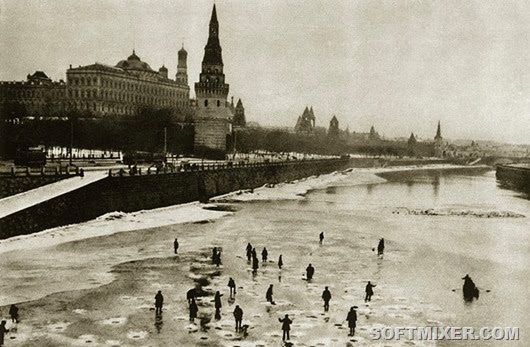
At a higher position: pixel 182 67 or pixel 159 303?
pixel 182 67

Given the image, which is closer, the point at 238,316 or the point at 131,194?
the point at 238,316

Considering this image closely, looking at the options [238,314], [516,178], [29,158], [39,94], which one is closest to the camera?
[238,314]

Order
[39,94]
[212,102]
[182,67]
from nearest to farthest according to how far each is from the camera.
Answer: [212,102] < [39,94] < [182,67]

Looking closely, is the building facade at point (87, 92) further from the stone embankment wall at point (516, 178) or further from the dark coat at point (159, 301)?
the dark coat at point (159, 301)

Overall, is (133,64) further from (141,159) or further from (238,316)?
(238,316)

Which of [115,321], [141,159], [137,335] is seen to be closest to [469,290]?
[137,335]

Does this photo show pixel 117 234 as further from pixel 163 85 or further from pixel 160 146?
pixel 163 85

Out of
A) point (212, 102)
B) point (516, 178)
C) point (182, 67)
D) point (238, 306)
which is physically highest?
point (182, 67)

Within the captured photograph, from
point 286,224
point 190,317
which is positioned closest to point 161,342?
point 190,317
